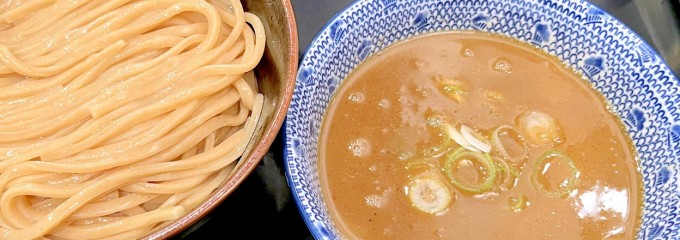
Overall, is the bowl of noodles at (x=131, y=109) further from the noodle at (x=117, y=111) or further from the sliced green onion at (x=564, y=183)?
the sliced green onion at (x=564, y=183)

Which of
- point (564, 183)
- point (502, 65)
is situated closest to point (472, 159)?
point (564, 183)

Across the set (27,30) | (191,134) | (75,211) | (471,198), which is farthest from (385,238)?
(27,30)

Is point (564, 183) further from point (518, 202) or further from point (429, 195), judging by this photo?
point (429, 195)

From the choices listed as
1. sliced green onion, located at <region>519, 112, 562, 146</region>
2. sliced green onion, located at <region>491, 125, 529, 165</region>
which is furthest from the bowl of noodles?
sliced green onion, located at <region>519, 112, 562, 146</region>

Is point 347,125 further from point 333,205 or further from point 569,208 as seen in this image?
point 569,208

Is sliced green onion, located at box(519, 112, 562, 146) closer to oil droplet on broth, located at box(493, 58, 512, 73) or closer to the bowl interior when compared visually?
oil droplet on broth, located at box(493, 58, 512, 73)

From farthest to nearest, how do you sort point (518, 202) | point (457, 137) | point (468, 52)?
point (468, 52) < point (457, 137) < point (518, 202)
